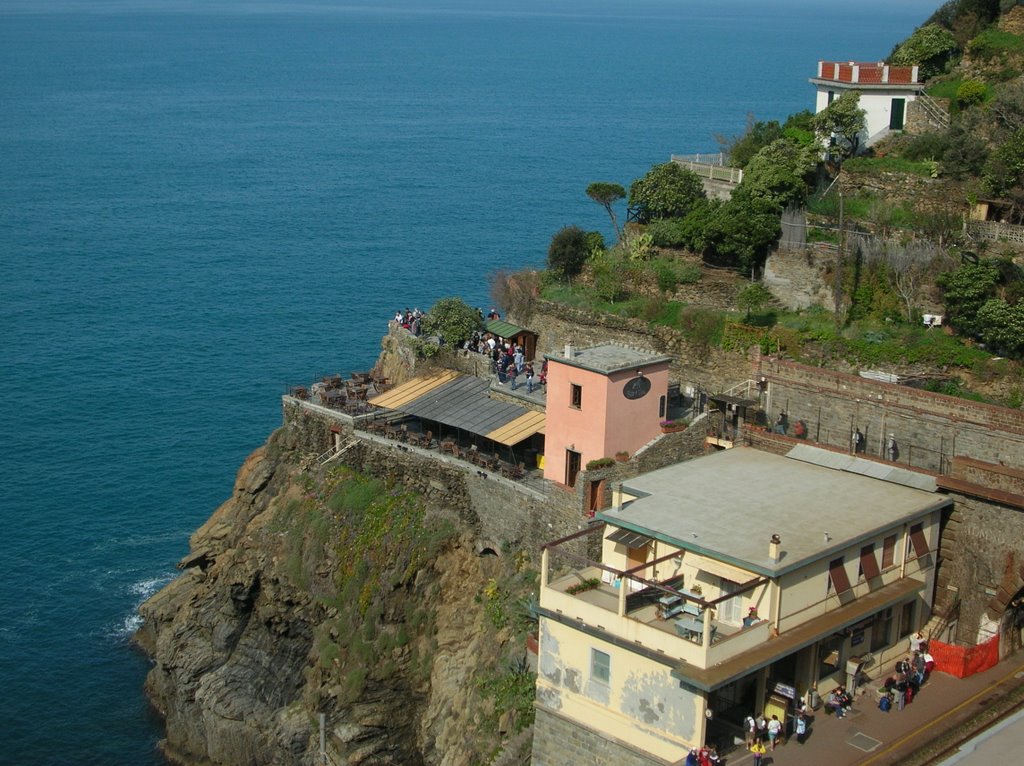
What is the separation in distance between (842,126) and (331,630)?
29.1 metres

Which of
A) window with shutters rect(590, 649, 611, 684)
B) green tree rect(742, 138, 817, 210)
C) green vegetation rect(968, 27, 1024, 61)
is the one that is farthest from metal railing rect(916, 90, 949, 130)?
window with shutters rect(590, 649, 611, 684)

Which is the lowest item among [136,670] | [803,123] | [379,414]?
[136,670]

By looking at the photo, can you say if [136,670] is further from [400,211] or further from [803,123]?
[400,211]

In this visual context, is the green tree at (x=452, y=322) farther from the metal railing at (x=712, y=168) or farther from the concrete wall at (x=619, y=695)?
the concrete wall at (x=619, y=695)

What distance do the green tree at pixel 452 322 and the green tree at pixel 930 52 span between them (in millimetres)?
23060

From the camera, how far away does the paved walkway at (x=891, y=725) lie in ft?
108

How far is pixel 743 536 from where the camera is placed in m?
35.1

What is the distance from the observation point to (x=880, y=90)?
60000 millimetres

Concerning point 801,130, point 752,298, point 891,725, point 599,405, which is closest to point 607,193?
point 801,130

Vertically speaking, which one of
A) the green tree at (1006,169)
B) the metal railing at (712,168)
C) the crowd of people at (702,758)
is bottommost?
the crowd of people at (702,758)

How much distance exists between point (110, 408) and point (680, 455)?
4276cm

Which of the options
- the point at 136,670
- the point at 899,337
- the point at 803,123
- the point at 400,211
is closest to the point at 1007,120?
the point at 803,123

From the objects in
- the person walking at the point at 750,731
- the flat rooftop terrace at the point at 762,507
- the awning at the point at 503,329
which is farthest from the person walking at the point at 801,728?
the awning at the point at 503,329

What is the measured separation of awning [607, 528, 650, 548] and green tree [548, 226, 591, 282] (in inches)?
884
